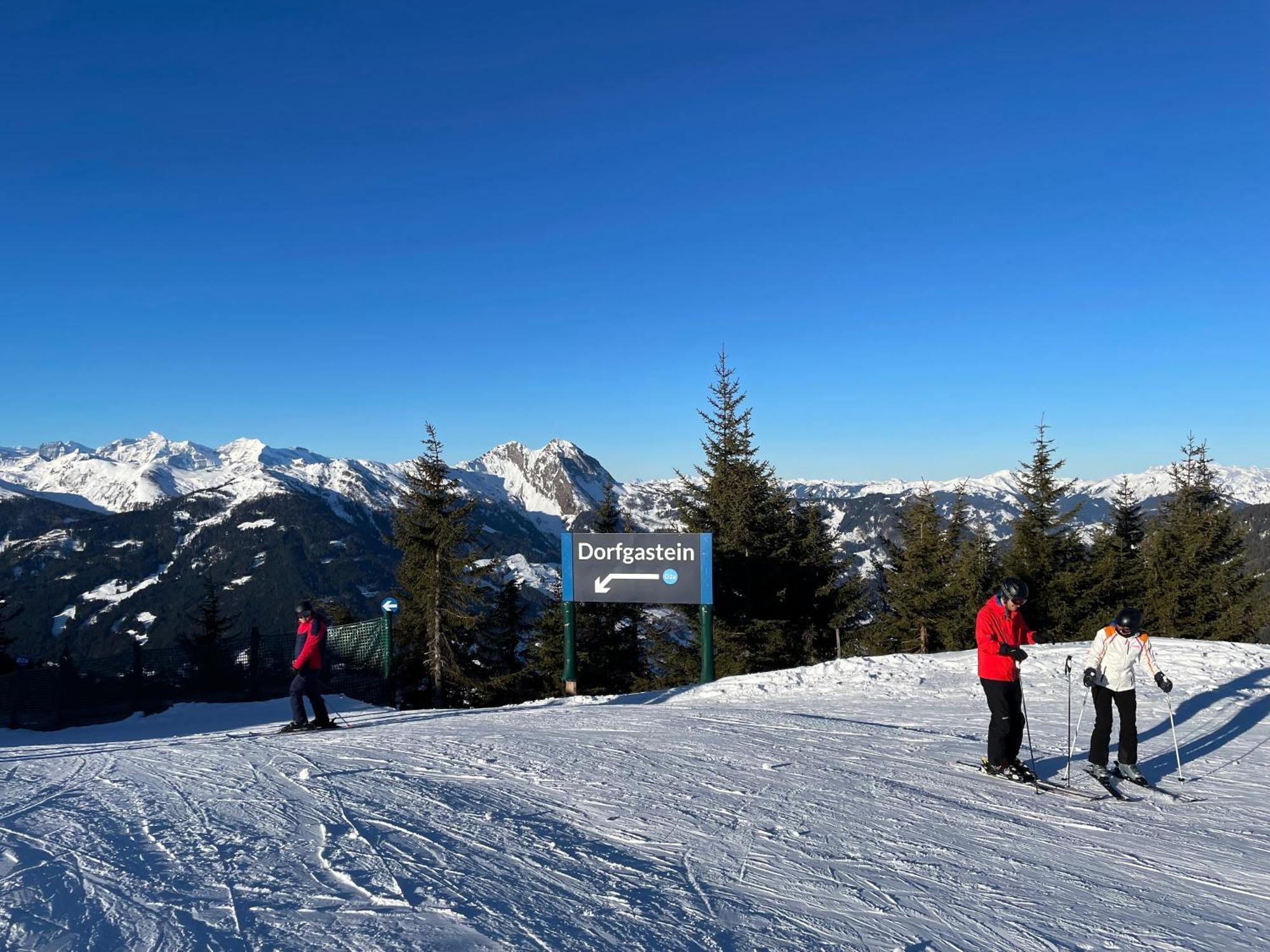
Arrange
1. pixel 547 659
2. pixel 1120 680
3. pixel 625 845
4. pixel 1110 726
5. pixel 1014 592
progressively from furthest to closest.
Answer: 1. pixel 547 659
2. pixel 1120 680
3. pixel 1110 726
4. pixel 1014 592
5. pixel 625 845

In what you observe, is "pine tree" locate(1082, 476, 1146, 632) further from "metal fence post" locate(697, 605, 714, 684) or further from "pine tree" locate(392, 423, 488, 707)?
"pine tree" locate(392, 423, 488, 707)

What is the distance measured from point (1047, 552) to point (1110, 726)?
1217 inches

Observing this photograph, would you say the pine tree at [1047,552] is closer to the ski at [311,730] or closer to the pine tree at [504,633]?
the pine tree at [504,633]

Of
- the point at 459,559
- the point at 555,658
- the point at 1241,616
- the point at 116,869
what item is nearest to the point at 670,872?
the point at 116,869

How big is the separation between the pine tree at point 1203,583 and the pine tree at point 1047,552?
3865mm

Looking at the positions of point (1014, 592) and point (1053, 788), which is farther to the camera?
point (1014, 592)

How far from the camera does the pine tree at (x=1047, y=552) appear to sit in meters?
33.0

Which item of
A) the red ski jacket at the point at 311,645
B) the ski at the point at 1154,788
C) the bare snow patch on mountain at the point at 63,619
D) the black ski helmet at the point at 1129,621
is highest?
the black ski helmet at the point at 1129,621

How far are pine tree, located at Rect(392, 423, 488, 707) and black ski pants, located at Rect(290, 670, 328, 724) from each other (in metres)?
14.9

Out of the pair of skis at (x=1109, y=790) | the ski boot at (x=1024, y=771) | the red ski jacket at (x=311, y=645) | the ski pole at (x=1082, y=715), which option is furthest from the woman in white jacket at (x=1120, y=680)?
the red ski jacket at (x=311, y=645)

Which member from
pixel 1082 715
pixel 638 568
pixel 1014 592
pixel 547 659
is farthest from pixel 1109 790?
pixel 547 659

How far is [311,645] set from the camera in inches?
409

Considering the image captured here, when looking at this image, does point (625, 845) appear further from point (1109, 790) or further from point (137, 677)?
point (137, 677)

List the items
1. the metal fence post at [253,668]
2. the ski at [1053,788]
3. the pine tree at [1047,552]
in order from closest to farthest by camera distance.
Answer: the ski at [1053,788]
the metal fence post at [253,668]
the pine tree at [1047,552]
